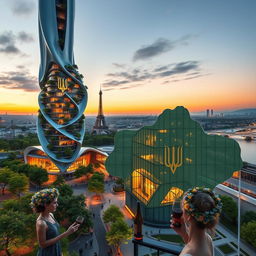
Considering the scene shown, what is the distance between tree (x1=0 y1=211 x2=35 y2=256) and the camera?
17.0 m

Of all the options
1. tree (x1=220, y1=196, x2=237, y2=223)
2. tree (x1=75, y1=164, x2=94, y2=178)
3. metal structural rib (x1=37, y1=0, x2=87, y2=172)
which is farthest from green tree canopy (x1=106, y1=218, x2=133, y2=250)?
metal structural rib (x1=37, y1=0, x2=87, y2=172)

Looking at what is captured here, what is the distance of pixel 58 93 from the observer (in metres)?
47.9

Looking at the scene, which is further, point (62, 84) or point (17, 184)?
point (62, 84)

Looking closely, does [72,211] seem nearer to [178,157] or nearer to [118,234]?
[118,234]

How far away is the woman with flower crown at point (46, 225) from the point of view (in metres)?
4.11

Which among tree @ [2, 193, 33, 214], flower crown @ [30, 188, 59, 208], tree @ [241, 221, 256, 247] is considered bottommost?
tree @ [241, 221, 256, 247]

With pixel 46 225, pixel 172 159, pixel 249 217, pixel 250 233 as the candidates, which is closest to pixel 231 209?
pixel 249 217

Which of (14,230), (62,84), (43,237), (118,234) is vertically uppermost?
(62,84)

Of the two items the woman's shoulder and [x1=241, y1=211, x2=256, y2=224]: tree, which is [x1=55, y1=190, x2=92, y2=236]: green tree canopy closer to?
[x1=241, y1=211, x2=256, y2=224]: tree

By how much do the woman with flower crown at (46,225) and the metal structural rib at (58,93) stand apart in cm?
4293

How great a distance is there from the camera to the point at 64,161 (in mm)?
46625

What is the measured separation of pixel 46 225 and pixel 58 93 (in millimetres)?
47504

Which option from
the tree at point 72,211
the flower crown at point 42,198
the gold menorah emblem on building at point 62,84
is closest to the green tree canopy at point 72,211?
the tree at point 72,211

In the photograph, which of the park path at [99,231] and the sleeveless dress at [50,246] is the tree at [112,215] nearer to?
the park path at [99,231]
